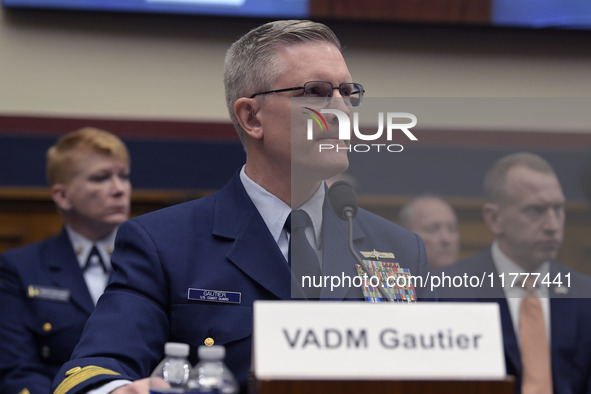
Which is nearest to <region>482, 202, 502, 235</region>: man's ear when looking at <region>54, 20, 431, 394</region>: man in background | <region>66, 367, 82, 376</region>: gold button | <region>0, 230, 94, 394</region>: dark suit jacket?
<region>54, 20, 431, 394</region>: man in background

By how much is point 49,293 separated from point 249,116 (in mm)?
1843

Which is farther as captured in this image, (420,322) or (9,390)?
(9,390)

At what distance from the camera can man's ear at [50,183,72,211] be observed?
3826mm

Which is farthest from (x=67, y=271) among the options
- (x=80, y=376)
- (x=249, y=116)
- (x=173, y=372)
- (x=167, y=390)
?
(x=167, y=390)

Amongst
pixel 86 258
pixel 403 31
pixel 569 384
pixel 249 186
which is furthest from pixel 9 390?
pixel 403 31

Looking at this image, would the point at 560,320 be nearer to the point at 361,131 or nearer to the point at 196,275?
the point at 361,131

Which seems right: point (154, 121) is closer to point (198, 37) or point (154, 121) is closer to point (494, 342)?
point (198, 37)

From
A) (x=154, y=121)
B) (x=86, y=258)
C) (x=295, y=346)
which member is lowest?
(x=295, y=346)

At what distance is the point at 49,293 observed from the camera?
11.9 feet

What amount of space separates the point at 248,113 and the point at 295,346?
97cm

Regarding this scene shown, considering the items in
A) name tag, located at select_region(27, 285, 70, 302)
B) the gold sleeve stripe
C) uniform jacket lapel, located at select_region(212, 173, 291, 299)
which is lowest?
the gold sleeve stripe

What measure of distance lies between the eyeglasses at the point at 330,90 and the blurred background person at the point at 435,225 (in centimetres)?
28

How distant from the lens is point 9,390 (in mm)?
3316

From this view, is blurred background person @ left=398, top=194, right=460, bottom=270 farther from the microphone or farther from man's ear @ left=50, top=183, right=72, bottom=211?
man's ear @ left=50, top=183, right=72, bottom=211
